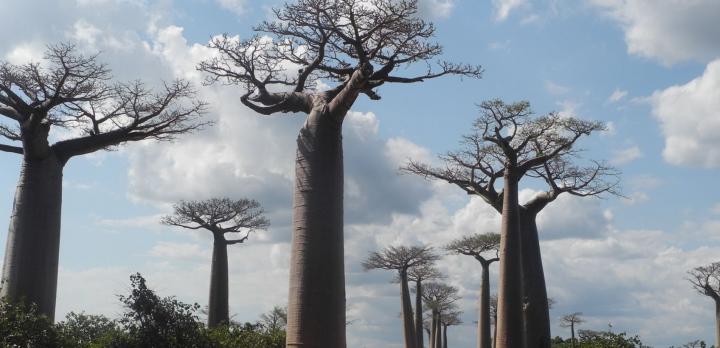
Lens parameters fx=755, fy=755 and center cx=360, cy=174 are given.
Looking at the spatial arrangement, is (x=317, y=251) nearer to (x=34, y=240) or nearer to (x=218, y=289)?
(x=34, y=240)

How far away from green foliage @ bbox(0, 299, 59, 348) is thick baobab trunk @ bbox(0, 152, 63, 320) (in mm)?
1054

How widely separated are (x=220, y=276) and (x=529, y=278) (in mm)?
7636

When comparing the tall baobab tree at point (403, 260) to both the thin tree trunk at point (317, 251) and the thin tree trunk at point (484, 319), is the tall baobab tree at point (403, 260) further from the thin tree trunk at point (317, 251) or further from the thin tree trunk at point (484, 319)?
the thin tree trunk at point (317, 251)

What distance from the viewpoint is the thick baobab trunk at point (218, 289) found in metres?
17.8

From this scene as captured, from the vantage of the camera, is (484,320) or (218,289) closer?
(218,289)

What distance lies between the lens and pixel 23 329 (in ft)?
28.0

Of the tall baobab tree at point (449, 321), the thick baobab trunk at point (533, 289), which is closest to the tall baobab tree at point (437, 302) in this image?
the tall baobab tree at point (449, 321)

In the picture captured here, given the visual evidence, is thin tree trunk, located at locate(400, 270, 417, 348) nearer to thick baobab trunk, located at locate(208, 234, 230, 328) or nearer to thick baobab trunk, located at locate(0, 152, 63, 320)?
thick baobab trunk, located at locate(208, 234, 230, 328)

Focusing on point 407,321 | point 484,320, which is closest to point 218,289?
point 407,321

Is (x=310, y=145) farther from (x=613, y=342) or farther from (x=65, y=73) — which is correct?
(x=613, y=342)

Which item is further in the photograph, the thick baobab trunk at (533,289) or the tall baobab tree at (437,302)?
the tall baobab tree at (437,302)

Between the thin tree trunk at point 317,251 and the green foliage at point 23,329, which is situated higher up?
the thin tree trunk at point 317,251

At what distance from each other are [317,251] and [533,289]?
8.07 m

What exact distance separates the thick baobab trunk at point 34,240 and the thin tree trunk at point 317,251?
4803 millimetres
